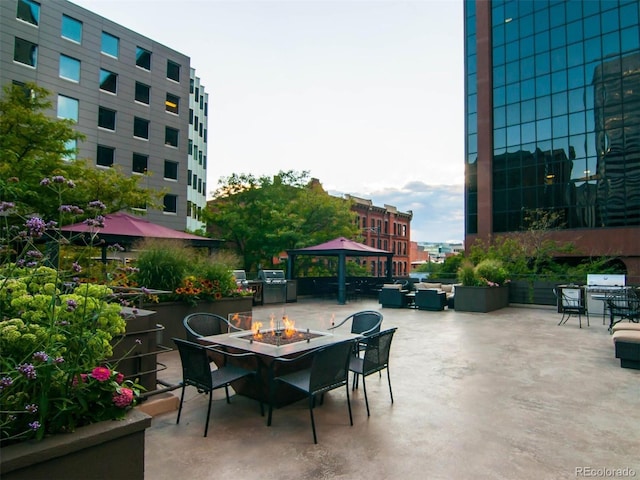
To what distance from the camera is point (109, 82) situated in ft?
84.0

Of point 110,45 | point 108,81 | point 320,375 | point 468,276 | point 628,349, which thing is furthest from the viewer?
point 110,45

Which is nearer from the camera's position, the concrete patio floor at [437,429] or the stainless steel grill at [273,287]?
the concrete patio floor at [437,429]

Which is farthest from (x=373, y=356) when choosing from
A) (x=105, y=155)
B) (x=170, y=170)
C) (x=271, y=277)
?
(x=170, y=170)

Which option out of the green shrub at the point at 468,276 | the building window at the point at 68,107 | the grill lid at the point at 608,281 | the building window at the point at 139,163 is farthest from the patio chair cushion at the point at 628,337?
the building window at the point at 139,163

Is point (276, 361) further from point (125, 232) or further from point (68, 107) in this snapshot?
point (68, 107)

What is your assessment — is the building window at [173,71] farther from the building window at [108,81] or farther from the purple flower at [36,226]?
the purple flower at [36,226]

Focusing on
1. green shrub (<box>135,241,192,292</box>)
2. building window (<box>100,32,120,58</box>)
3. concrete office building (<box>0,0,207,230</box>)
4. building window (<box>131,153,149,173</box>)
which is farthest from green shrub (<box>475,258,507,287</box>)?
building window (<box>100,32,120,58</box>)

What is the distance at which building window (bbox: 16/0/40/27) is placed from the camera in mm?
21688

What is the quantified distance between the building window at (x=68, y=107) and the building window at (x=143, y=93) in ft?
14.4

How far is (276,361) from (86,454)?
1.99 m

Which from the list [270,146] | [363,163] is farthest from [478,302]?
[363,163]

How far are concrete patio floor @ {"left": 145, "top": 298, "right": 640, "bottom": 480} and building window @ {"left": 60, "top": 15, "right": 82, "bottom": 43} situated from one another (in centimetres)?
2549

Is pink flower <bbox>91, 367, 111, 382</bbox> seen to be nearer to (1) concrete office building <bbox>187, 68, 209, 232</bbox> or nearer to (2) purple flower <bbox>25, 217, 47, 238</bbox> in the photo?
(2) purple flower <bbox>25, 217, 47, 238</bbox>

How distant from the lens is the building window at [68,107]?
23.0 m
